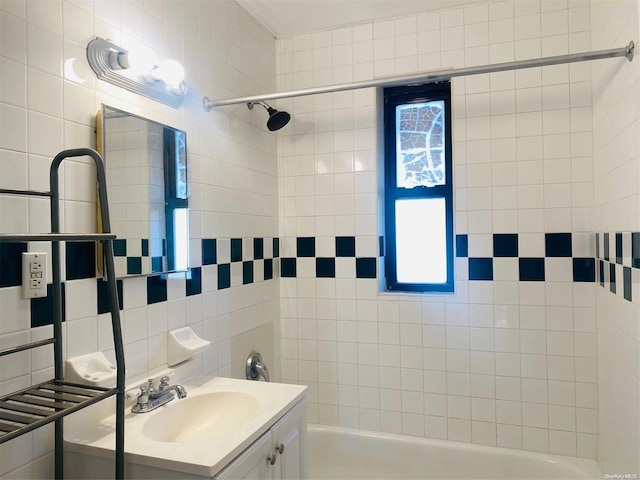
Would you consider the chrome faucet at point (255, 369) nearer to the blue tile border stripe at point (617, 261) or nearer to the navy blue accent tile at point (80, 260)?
the navy blue accent tile at point (80, 260)

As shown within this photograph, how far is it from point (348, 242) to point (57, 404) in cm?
170

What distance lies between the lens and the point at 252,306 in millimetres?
2328

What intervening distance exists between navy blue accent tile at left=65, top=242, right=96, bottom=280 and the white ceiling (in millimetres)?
1538

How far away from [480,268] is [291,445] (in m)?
1.31

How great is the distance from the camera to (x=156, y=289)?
1.64m

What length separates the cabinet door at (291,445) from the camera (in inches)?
57.5

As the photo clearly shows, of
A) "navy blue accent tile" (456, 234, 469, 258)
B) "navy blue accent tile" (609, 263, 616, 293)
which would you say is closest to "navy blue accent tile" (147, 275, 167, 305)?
"navy blue accent tile" (456, 234, 469, 258)

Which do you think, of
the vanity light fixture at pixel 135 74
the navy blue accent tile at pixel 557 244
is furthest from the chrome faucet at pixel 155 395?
the navy blue accent tile at pixel 557 244

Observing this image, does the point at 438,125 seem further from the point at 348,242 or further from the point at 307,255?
the point at 307,255

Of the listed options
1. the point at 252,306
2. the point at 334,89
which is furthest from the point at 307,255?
the point at 334,89

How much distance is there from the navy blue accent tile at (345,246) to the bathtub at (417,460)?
38.8 inches

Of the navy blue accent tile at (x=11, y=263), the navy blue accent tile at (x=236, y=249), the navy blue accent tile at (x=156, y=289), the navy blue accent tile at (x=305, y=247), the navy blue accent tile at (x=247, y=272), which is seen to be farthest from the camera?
the navy blue accent tile at (x=305, y=247)

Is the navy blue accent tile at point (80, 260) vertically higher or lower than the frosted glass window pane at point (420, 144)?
lower

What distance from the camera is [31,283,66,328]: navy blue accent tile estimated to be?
1188mm
